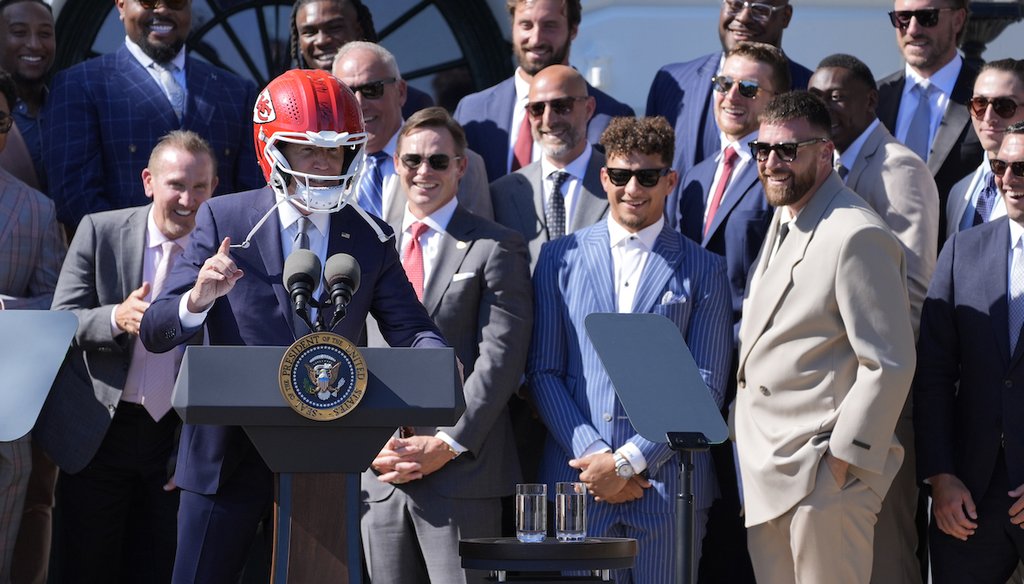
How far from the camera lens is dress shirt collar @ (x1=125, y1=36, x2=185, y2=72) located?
6.46 m

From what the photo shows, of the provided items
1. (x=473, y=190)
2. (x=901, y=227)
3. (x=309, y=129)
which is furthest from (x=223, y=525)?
(x=901, y=227)

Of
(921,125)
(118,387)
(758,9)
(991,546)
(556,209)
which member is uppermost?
(758,9)

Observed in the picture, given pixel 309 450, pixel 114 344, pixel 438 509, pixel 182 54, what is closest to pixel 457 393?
pixel 309 450

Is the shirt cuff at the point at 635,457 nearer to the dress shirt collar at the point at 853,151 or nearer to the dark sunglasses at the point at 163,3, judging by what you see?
the dress shirt collar at the point at 853,151

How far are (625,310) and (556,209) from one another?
724mm

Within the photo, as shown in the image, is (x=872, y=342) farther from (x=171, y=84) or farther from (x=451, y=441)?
(x=171, y=84)

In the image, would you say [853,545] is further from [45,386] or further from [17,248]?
[17,248]

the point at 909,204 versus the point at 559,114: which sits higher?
the point at 559,114

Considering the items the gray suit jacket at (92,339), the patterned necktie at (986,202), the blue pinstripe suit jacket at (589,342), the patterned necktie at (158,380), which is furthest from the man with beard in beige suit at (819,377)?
the gray suit jacket at (92,339)

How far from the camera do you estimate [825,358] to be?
5.38m

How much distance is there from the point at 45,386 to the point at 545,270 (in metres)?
2.49

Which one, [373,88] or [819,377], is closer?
[819,377]

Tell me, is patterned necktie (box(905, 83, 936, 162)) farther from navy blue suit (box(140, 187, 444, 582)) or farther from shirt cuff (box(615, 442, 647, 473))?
navy blue suit (box(140, 187, 444, 582))

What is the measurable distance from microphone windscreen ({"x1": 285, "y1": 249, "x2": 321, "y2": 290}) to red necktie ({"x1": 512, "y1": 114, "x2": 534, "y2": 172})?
3285mm
